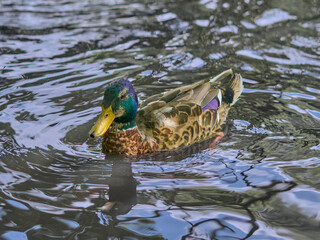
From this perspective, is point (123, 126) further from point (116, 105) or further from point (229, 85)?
point (229, 85)

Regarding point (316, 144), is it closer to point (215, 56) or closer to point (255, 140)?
point (255, 140)

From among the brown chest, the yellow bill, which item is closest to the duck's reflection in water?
the brown chest

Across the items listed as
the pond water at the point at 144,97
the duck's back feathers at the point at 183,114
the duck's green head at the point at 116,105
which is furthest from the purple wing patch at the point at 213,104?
the duck's green head at the point at 116,105

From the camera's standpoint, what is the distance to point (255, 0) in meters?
11.9

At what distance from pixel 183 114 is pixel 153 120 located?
386mm

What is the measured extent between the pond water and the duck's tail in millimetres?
220

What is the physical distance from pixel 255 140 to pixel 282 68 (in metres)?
2.71

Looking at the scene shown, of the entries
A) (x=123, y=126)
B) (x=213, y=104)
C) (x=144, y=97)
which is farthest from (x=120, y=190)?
(x=144, y=97)

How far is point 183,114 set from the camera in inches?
253

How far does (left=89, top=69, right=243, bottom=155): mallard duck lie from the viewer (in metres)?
5.97

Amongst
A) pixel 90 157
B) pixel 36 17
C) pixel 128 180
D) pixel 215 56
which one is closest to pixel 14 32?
pixel 36 17

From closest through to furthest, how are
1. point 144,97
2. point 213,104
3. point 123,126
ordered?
point 123,126, point 213,104, point 144,97

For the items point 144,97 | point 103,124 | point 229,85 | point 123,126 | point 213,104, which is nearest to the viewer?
point 103,124

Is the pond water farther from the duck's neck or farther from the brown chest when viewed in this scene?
the duck's neck
